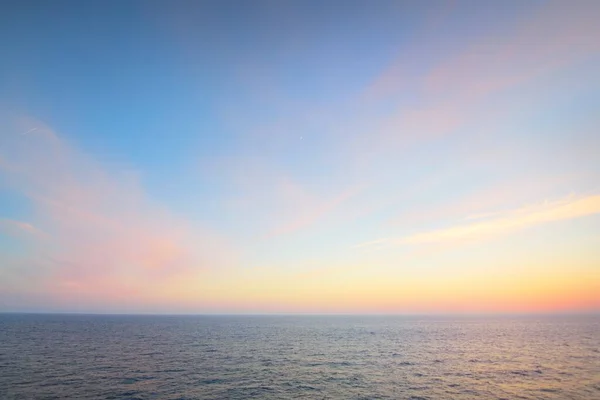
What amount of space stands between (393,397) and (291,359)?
107 ft

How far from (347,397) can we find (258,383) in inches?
585

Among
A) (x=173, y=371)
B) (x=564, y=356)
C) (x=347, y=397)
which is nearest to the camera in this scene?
(x=347, y=397)

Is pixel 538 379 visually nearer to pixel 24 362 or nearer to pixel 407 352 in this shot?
pixel 407 352

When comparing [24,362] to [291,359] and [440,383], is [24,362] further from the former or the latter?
[440,383]

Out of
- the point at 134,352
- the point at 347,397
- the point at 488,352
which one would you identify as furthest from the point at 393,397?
the point at 134,352

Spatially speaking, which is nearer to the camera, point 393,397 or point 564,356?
point 393,397

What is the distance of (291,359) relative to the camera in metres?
73.1

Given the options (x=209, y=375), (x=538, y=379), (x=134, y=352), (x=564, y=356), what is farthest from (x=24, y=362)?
(x=564, y=356)

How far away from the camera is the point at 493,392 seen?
158 feet

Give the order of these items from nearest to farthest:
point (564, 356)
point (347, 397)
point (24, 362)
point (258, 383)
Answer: point (347, 397)
point (258, 383)
point (24, 362)
point (564, 356)

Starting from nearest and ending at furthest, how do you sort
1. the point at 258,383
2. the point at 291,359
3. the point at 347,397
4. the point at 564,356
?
the point at 347,397 < the point at 258,383 < the point at 291,359 < the point at 564,356

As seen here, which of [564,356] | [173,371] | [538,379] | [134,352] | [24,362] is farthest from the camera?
[134,352]

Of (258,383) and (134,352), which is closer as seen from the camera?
(258,383)

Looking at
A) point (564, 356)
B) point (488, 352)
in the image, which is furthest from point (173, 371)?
point (564, 356)
